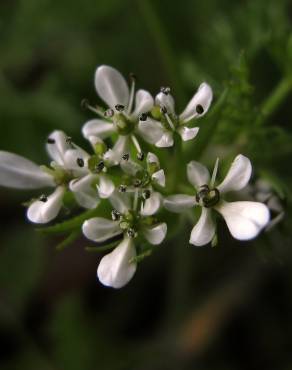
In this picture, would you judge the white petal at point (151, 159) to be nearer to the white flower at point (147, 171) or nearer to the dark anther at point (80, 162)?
the white flower at point (147, 171)

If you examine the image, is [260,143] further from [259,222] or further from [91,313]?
[91,313]

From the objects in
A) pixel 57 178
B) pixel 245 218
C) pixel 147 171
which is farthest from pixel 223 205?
pixel 57 178

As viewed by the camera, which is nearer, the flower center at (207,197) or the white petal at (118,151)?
the flower center at (207,197)

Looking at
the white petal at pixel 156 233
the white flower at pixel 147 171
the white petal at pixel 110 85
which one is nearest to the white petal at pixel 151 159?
the white flower at pixel 147 171

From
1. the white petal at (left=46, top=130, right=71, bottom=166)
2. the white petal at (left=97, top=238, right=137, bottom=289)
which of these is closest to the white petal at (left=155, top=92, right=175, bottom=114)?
the white petal at (left=46, top=130, right=71, bottom=166)

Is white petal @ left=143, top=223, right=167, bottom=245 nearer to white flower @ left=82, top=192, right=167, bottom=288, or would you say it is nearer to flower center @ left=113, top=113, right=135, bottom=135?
white flower @ left=82, top=192, right=167, bottom=288
